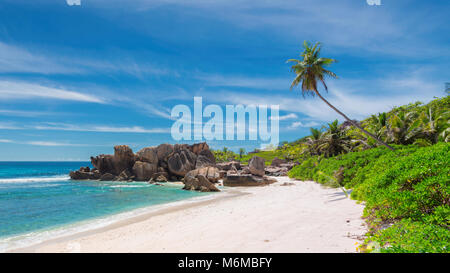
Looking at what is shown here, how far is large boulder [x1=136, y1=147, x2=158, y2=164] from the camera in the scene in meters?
51.8

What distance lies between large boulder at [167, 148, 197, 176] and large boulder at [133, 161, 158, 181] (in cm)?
392

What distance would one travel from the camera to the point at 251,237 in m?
6.86

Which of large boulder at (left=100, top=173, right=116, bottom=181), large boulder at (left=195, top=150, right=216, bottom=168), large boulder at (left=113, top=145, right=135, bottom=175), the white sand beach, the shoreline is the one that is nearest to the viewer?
the white sand beach

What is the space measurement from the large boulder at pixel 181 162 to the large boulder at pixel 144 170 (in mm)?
3916

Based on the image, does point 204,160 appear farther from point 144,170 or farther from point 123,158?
point 123,158

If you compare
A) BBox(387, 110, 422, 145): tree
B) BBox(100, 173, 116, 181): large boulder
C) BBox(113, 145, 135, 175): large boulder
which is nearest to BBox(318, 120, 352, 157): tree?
BBox(387, 110, 422, 145): tree

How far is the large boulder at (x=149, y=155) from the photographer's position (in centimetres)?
5181

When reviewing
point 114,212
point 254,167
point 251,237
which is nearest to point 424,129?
point 254,167

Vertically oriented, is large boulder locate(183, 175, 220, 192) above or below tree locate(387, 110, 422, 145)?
below

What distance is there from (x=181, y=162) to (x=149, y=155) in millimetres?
8297

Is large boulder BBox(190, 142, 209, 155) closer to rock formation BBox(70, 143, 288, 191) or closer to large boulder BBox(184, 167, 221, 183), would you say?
rock formation BBox(70, 143, 288, 191)

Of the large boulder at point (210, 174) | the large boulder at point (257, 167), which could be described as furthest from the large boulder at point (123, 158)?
the large boulder at point (257, 167)

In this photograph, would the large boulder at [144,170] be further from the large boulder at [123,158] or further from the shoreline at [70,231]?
the shoreline at [70,231]
